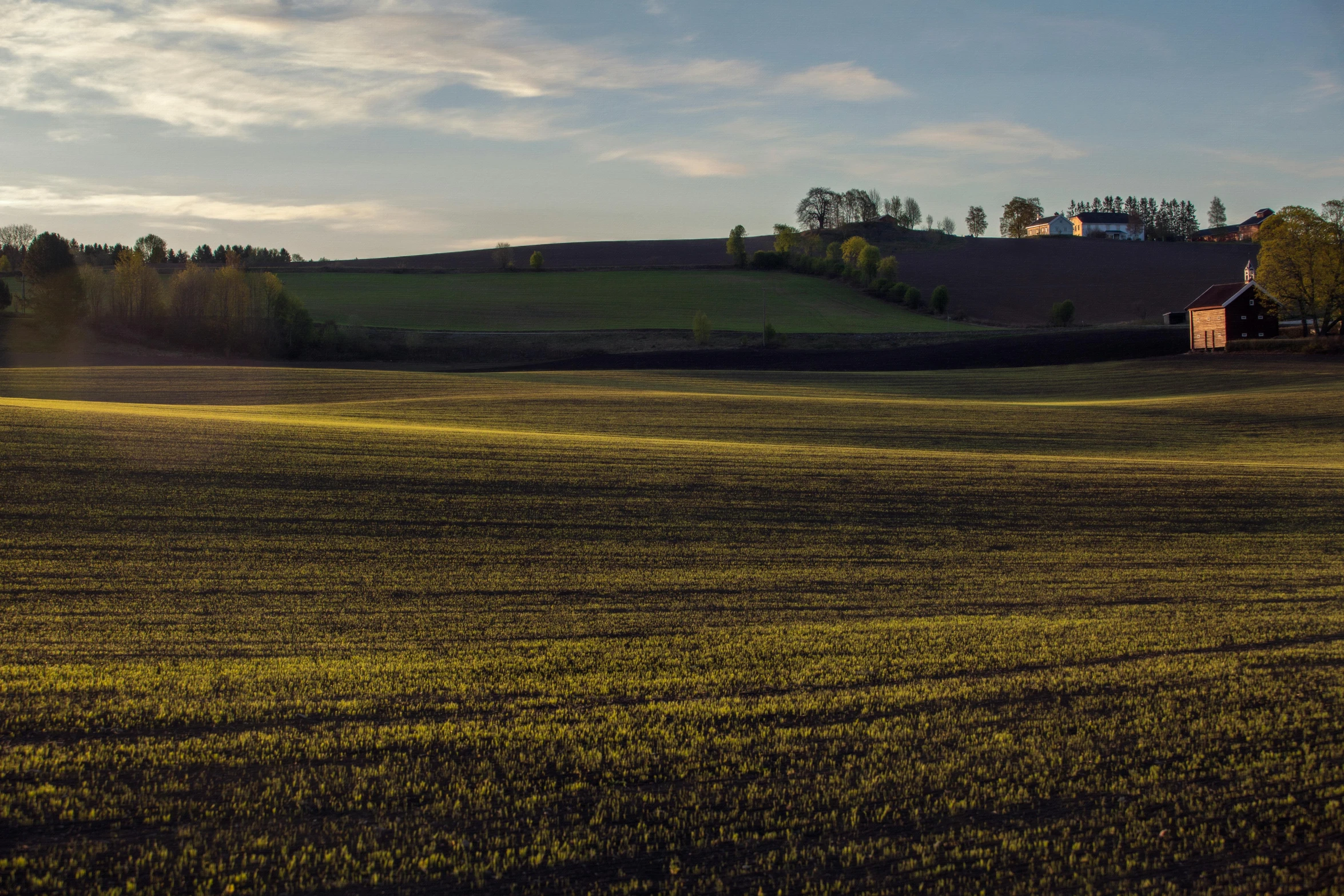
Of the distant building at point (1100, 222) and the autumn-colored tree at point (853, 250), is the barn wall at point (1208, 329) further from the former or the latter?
the distant building at point (1100, 222)

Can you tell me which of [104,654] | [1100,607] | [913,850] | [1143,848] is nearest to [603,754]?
[913,850]

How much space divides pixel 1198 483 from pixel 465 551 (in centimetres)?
1827

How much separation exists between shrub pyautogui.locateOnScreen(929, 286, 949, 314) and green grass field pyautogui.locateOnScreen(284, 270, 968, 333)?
125 inches

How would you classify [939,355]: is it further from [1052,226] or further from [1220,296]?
[1052,226]

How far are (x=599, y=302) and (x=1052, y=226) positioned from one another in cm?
13589

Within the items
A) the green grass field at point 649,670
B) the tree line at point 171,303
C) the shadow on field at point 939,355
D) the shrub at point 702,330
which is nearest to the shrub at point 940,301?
the shadow on field at point 939,355

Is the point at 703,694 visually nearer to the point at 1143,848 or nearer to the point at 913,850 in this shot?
the point at 913,850

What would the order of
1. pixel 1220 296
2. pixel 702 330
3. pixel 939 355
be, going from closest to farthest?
pixel 1220 296 < pixel 939 355 < pixel 702 330

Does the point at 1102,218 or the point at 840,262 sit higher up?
the point at 1102,218

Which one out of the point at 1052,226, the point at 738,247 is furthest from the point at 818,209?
the point at 1052,226

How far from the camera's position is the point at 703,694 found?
881 cm

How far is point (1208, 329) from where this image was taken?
189 feet

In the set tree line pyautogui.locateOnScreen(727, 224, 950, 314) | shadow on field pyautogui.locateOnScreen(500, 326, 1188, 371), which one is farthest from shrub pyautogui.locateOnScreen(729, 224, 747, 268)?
shadow on field pyautogui.locateOnScreen(500, 326, 1188, 371)

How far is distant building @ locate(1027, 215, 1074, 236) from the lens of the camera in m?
195
